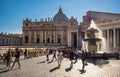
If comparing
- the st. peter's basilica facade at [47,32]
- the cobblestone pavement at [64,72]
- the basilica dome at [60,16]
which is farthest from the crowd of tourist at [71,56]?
the basilica dome at [60,16]

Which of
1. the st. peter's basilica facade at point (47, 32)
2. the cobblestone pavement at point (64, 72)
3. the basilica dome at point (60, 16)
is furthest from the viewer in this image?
the basilica dome at point (60, 16)

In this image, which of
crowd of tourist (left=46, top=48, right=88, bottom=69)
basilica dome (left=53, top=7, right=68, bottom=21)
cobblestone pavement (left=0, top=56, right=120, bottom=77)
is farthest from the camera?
basilica dome (left=53, top=7, right=68, bottom=21)

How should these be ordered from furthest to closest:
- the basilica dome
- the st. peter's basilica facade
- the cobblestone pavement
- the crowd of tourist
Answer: the basilica dome
the st. peter's basilica facade
the crowd of tourist
the cobblestone pavement

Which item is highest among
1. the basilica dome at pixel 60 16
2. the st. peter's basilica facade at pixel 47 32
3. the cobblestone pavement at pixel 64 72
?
the basilica dome at pixel 60 16

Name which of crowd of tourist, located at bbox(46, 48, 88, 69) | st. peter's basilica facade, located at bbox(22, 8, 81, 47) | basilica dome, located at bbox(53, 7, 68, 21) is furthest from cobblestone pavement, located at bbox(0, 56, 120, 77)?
basilica dome, located at bbox(53, 7, 68, 21)

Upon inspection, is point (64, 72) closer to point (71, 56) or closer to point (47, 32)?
point (71, 56)

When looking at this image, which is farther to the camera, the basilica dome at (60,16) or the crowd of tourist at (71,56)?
the basilica dome at (60,16)

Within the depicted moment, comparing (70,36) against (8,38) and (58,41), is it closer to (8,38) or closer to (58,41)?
(58,41)

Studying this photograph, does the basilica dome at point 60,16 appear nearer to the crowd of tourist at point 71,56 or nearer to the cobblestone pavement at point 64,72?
the crowd of tourist at point 71,56

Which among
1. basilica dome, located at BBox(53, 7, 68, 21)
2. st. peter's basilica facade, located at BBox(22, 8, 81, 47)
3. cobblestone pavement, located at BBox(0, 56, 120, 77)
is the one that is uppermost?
basilica dome, located at BBox(53, 7, 68, 21)

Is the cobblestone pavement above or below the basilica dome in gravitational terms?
below

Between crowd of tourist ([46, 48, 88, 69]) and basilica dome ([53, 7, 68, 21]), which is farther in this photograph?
basilica dome ([53, 7, 68, 21])

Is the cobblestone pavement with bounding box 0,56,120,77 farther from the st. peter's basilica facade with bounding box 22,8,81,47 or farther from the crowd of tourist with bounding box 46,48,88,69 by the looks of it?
the st. peter's basilica facade with bounding box 22,8,81,47

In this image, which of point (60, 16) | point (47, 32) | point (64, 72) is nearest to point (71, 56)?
point (64, 72)
